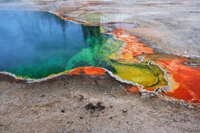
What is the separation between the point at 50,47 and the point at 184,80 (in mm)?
7033

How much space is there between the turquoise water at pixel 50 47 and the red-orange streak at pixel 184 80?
258 cm

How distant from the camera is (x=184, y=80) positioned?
15.9 ft

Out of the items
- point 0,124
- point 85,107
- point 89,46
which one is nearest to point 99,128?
point 85,107

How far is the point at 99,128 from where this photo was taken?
3.15m

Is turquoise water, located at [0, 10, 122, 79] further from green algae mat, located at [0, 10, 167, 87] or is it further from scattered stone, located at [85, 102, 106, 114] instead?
scattered stone, located at [85, 102, 106, 114]

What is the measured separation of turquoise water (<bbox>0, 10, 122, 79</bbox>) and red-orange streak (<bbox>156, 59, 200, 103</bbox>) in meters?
2.58

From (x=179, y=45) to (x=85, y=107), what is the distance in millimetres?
6411

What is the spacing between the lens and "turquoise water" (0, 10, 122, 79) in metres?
6.27

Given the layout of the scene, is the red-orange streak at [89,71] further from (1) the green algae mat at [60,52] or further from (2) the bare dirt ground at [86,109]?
(1) the green algae mat at [60,52]

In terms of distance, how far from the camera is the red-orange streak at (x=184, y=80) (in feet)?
13.8

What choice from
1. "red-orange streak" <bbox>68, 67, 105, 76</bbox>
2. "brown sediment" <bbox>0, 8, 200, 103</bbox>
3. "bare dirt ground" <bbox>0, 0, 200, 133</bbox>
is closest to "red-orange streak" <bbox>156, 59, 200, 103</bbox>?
"brown sediment" <bbox>0, 8, 200, 103</bbox>

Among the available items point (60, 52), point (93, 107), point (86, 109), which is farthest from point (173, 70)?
point (60, 52)

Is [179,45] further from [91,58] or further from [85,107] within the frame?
[85,107]

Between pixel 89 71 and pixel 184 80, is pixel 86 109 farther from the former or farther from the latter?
pixel 184 80
